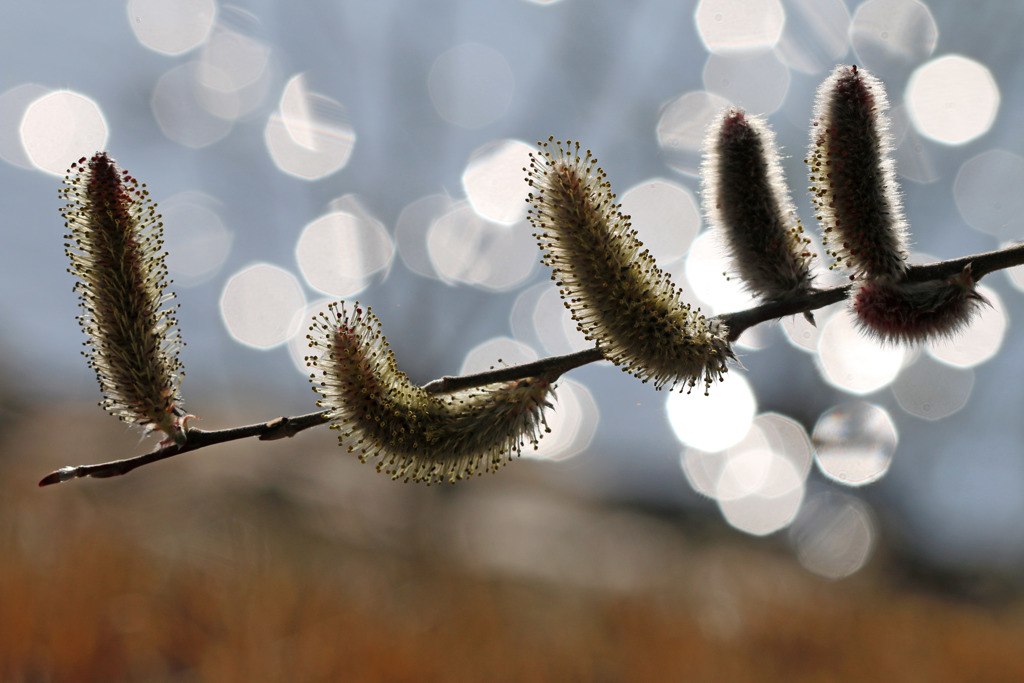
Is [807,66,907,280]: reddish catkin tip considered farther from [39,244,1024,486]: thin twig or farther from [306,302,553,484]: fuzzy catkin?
[306,302,553,484]: fuzzy catkin

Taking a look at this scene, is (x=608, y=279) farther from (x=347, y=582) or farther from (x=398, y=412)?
(x=347, y=582)

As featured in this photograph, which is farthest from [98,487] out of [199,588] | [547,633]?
[547,633]

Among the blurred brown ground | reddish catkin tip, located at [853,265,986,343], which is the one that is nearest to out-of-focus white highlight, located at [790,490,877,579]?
the blurred brown ground

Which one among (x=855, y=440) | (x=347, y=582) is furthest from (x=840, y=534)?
(x=347, y=582)

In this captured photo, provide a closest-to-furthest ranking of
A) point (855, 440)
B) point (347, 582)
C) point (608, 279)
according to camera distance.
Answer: point (608, 279)
point (347, 582)
point (855, 440)

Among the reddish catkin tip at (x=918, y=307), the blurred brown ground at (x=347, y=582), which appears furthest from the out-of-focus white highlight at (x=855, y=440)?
the reddish catkin tip at (x=918, y=307)
